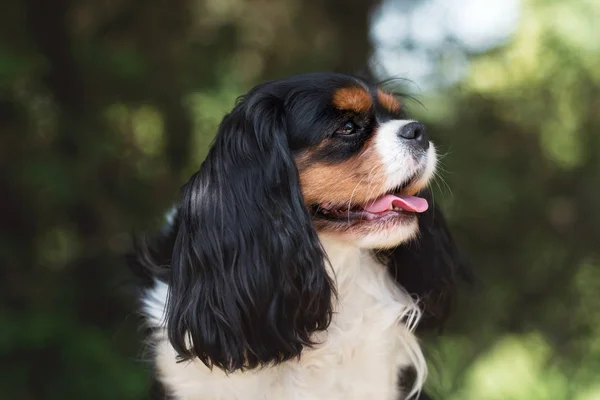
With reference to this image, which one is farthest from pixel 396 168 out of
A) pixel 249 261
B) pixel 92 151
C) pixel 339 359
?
pixel 92 151

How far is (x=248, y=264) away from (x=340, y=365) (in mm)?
440

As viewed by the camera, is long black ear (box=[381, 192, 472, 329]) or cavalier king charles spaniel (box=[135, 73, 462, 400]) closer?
cavalier king charles spaniel (box=[135, 73, 462, 400])

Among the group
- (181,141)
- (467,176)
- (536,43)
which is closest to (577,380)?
(467,176)

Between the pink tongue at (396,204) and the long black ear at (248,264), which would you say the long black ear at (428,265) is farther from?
the long black ear at (248,264)

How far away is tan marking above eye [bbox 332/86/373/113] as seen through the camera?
7.82 feet

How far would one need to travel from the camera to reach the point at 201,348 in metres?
2.35

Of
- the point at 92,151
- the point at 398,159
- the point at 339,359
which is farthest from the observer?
the point at 92,151

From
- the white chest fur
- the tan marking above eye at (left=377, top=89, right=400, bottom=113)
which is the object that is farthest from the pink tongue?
the tan marking above eye at (left=377, top=89, right=400, bottom=113)

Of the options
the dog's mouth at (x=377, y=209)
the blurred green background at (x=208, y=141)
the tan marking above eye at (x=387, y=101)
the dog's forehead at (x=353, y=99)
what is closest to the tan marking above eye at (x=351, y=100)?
the dog's forehead at (x=353, y=99)

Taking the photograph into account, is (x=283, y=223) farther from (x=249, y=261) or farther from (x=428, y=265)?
(x=428, y=265)

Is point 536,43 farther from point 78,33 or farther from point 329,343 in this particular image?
point 329,343

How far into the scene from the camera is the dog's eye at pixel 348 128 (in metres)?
2.37

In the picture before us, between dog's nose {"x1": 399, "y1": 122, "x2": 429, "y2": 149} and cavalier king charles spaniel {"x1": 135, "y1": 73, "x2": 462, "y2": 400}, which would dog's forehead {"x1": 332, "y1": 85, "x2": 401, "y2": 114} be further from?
dog's nose {"x1": 399, "y1": 122, "x2": 429, "y2": 149}

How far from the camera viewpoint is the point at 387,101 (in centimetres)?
253
